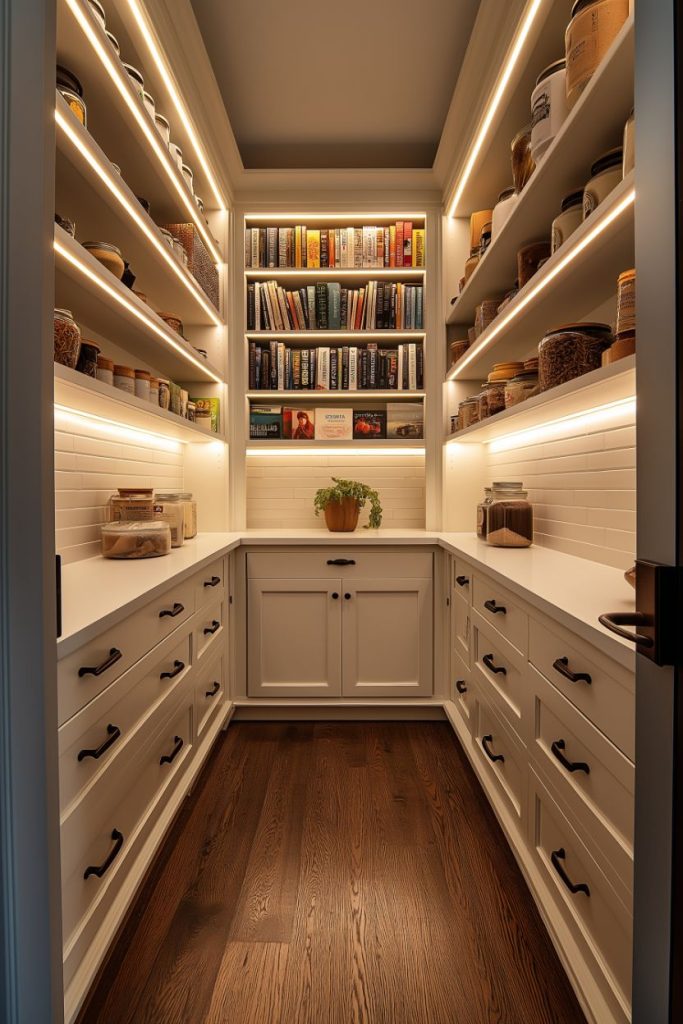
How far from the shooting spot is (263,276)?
2.88 m

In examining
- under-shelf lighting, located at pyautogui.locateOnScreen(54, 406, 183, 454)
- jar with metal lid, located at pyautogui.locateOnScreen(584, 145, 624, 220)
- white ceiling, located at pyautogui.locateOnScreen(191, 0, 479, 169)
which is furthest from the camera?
white ceiling, located at pyautogui.locateOnScreen(191, 0, 479, 169)

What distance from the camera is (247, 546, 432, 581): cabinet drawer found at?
8.28ft

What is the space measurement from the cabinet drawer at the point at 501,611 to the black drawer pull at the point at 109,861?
1.09 metres

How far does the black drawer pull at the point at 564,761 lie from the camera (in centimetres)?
104

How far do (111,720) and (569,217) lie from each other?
1.75 meters

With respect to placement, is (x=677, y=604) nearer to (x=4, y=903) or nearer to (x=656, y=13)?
(x=656, y=13)

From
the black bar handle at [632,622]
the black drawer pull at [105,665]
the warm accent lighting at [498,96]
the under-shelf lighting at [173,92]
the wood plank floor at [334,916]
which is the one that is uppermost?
the under-shelf lighting at [173,92]

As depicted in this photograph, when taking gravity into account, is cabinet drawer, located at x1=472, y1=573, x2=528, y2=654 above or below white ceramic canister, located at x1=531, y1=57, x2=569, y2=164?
below

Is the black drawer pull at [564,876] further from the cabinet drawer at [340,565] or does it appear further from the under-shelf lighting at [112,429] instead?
the under-shelf lighting at [112,429]

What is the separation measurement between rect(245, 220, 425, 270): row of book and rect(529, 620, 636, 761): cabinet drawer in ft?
7.46

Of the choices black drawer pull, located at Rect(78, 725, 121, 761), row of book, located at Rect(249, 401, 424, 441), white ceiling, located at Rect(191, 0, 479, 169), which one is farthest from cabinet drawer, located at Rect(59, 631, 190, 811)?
white ceiling, located at Rect(191, 0, 479, 169)

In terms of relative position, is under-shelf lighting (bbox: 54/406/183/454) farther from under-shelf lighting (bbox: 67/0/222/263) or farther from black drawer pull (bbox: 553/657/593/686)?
black drawer pull (bbox: 553/657/593/686)

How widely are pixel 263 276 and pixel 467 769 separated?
267cm

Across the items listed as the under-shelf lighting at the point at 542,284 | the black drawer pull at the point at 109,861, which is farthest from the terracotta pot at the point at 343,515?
the black drawer pull at the point at 109,861
